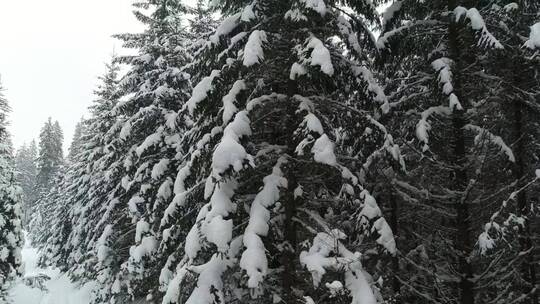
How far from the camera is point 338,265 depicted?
696 centimetres

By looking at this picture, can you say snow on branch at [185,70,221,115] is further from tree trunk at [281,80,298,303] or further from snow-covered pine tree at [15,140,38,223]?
snow-covered pine tree at [15,140,38,223]

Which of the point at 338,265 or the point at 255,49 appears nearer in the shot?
the point at 338,265

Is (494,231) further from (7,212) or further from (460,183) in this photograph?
(7,212)

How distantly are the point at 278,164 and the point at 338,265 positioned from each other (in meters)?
1.98

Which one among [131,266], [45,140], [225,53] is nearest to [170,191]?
[131,266]

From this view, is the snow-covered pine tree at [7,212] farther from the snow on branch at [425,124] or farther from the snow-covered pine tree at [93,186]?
the snow on branch at [425,124]

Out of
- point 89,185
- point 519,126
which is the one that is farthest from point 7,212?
point 519,126

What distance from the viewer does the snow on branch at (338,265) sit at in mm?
6727

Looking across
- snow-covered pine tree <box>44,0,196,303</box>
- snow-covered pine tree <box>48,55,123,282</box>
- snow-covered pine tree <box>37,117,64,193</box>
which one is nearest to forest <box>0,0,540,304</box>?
snow-covered pine tree <box>44,0,196,303</box>

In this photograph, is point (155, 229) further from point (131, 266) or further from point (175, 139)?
point (175, 139)

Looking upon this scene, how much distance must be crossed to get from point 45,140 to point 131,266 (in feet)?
159

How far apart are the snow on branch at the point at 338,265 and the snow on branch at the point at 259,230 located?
2.28ft

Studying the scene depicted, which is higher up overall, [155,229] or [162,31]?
[162,31]

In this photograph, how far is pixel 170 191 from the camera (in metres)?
13.5
